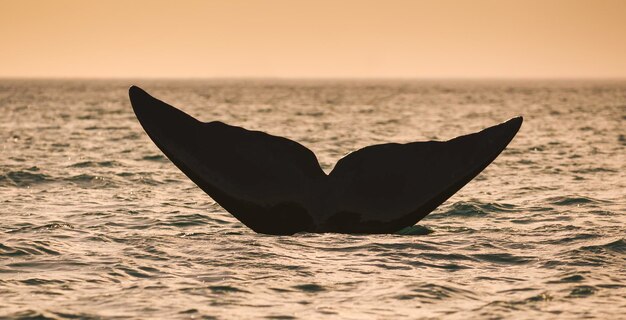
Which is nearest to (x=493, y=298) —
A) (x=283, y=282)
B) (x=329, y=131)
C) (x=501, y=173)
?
(x=283, y=282)

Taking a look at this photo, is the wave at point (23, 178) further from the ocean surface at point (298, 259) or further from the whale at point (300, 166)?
the whale at point (300, 166)

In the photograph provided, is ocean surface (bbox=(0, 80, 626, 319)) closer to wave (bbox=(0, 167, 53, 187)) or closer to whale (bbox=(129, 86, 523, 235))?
wave (bbox=(0, 167, 53, 187))

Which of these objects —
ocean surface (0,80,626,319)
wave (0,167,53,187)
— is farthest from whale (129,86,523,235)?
wave (0,167,53,187)

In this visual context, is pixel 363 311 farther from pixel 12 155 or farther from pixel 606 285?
pixel 12 155

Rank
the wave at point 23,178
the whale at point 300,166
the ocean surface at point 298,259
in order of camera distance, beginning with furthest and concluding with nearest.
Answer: the wave at point 23,178 < the whale at point 300,166 < the ocean surface at point 298,259

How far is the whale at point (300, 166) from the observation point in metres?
11.1

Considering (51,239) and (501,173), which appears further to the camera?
(501,173)

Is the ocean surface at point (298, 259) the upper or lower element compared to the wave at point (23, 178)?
upper

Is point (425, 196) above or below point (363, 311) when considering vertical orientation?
above

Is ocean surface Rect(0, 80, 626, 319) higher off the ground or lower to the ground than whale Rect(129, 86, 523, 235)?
lower

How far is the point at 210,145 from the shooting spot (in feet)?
37.0

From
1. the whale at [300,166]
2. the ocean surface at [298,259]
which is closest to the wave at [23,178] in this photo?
the ocean surface at [298,259]

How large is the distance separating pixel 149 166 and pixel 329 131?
2099 cm

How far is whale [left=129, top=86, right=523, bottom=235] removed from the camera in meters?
11.1
